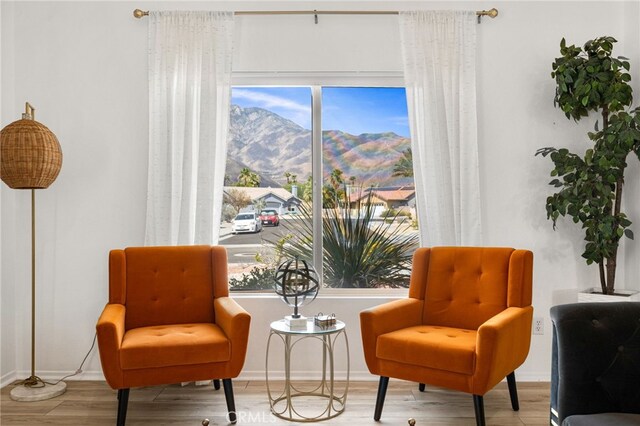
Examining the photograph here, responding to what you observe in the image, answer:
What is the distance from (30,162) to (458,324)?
2724mm

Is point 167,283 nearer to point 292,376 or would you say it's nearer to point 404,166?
point 292,376

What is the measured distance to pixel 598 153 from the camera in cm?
346

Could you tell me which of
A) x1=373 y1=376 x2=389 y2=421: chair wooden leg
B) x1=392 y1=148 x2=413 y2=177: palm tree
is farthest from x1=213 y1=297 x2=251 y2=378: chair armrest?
x1=392 y1=148 x2=413 y2=177: palm tree

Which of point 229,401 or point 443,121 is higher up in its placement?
point 443,121

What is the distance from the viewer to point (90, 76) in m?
3.91

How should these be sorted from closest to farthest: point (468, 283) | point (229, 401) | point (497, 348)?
point (497, 348), point (229, 401), point (468, 283)

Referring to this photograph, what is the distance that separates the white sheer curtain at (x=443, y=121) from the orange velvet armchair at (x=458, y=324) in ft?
1.13

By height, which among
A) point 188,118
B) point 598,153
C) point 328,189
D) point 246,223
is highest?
point 188,118

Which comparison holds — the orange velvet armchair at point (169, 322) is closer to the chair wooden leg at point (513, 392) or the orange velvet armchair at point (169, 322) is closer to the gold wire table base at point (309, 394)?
the gold wire table base at point (309, 394)

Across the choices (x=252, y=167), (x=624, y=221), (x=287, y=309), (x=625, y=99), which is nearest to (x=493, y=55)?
(x=625, y=99)

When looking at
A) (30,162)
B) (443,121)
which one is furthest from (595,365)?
(30,162)

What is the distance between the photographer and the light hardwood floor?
312cm

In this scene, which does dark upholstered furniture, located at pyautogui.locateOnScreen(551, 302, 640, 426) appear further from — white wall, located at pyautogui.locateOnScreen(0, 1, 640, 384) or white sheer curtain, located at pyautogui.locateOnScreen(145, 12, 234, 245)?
white sheer curtain, located at pyautogui.locateOnScreen(145, 12, 234, 245)

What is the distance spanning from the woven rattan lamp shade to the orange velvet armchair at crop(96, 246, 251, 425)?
0.68 m
